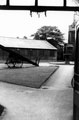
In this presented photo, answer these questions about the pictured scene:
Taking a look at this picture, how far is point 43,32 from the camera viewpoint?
90438 mm

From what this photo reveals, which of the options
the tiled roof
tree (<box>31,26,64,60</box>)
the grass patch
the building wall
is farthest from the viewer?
tree (<box>31,26,64,60</box>)

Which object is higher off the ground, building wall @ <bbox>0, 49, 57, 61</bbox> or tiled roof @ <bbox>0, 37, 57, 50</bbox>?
tiled roof @ <bbox>0, 37, 57, 50</bbox>

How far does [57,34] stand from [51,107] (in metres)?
80.1

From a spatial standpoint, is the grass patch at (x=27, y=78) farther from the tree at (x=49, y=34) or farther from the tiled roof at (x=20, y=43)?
the tree at (x=49, y=34)

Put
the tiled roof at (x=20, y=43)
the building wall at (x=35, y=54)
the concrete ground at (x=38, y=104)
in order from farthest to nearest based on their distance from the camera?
the building wall at (x=35, y=54), the tiled roof at (x=20, y=43), the concrete ground at (x=38, y=104)

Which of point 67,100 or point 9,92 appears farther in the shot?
point 9,92

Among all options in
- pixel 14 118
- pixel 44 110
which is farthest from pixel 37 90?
pixel 14 118

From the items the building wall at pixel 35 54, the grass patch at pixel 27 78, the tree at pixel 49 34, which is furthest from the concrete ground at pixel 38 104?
the tree at pixel 49 34

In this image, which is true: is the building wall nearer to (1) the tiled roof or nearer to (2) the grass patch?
(1) the tiled roof

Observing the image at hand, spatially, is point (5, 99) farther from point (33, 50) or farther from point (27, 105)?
point (33, 50)

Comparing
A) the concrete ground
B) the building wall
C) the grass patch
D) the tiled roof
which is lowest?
the building wall

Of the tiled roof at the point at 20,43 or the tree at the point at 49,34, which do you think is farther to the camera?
the tree at the point at 49,34

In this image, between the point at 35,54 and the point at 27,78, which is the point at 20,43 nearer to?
the point at 35,54

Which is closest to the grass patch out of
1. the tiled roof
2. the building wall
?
the tiled roof
